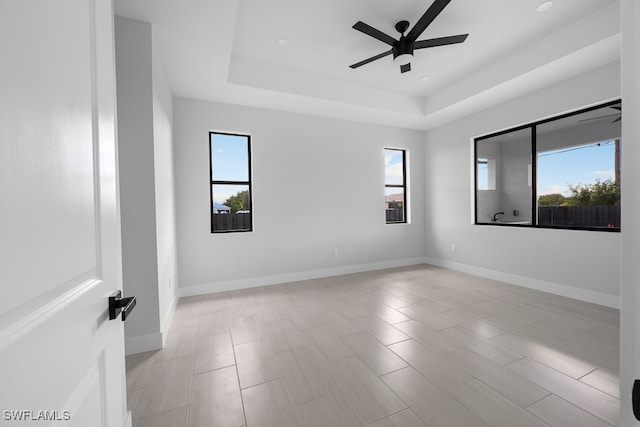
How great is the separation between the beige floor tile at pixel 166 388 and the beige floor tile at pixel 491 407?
1743 mm

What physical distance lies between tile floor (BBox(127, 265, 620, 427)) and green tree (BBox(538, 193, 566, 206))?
51.7 inches

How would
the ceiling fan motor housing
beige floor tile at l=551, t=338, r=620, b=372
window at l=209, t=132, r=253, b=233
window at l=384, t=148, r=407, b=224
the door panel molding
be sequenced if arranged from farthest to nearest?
window at l=384, t=148, r=407, b=224, window at l=209, t=132, r=253, b=233, the ceiling fan motor housing, beige floor tile at l=551, t=338, r=620, b=372, the door panel molding

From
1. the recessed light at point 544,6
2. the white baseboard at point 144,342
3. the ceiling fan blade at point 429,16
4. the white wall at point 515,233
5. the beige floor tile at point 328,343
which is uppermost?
the recessed light at point 544,6

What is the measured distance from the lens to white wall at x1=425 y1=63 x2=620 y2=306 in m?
3.02

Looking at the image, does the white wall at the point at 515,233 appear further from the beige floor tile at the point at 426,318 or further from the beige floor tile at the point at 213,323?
the beige floor tile at the point at 213,323

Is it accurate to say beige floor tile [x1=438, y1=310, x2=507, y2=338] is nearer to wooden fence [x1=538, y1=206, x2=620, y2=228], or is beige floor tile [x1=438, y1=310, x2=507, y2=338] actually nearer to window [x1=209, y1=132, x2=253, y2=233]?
wooden fence [x1=538, y1=206, x2=620, y2=228]

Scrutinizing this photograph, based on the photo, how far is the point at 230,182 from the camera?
3.90m

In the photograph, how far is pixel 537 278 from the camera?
3.61 metres

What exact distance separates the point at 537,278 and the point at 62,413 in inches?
187

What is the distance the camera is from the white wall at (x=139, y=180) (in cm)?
212

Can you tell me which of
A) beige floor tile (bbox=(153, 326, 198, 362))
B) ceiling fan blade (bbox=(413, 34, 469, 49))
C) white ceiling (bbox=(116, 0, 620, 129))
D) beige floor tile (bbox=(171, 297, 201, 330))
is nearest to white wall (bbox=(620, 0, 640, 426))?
ceiling fan blade (bbox=(413, 34, 469, 49))

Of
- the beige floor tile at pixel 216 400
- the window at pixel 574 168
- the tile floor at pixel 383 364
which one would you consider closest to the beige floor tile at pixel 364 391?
the tile floor at pixel 383 364

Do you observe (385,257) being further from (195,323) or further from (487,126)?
(195,323)

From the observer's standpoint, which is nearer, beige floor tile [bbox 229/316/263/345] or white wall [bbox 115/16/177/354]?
white wall [bbox 115/16/177/354]
